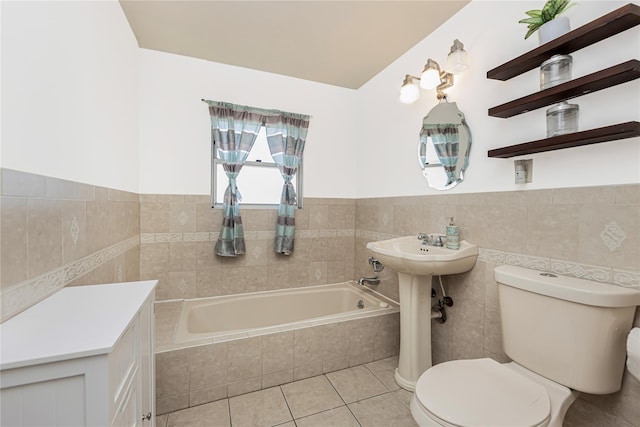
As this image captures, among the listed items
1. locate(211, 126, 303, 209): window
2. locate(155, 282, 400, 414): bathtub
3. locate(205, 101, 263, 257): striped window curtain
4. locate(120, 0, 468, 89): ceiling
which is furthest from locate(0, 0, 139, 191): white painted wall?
locate(155, 282, 400, 414): bathtub

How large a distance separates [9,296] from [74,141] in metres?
0.68

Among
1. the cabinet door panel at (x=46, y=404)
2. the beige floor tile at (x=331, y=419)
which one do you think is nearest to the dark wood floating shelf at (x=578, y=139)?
the beige floor tile at (x=331, y=419)

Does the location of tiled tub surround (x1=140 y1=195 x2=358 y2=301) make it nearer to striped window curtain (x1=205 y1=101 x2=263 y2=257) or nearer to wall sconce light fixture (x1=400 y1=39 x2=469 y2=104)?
striped window curtain (x1=205 y1=101 x2=263 y2=257)

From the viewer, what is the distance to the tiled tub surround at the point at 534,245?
1.07 metres

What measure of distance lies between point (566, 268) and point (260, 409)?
5.70ft

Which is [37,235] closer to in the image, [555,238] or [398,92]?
[555,238]

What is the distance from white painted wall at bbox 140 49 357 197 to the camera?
7.26ft

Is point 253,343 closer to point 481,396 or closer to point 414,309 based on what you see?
point 414,309

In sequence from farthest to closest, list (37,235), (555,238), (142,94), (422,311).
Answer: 1. (142,94)
2. (422,311)
3. (555,238)
4. (37,235)

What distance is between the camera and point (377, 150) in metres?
2.58

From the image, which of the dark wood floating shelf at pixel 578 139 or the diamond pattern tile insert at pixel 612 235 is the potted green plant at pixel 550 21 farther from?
the diamond pattern tile insert at pixel 612 235

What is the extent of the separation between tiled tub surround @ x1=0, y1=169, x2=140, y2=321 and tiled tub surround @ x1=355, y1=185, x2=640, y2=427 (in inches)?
77.1

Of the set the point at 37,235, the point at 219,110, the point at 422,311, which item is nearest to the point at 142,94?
the point at 219,110

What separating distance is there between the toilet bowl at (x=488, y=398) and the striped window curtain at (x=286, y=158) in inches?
63.8
